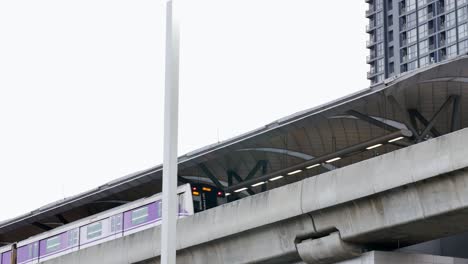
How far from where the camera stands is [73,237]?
43688mm

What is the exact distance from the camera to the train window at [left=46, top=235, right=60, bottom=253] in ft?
147

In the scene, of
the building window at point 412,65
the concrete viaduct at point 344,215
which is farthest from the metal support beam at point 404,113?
the building window at point 412,65

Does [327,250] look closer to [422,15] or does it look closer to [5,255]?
[5,255]

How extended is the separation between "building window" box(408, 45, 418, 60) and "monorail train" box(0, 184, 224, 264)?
109478mm

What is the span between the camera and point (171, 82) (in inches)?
563

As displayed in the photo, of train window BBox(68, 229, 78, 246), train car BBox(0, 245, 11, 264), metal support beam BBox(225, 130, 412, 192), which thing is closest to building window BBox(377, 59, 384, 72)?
metal support beam BBox(225, 130, 412, 192)

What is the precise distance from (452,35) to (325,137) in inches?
4236

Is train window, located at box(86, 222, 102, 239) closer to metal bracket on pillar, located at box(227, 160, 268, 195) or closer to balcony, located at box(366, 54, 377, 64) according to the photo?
metal bracket on pillar, located at box(227, 160, 268, 195)

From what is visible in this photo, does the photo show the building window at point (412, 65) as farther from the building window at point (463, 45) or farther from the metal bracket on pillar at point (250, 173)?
the metal bracket on pillar at point (250, 173)

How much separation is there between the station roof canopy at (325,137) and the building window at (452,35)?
100 m

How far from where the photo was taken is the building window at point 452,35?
145625 millimetres

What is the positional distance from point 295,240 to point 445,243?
6.40 metres

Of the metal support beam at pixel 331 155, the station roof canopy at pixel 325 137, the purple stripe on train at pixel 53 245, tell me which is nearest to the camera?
the station roof canopy at pixel 325 137

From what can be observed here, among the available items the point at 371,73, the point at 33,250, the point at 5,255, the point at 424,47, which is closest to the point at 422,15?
the point at 424,47
